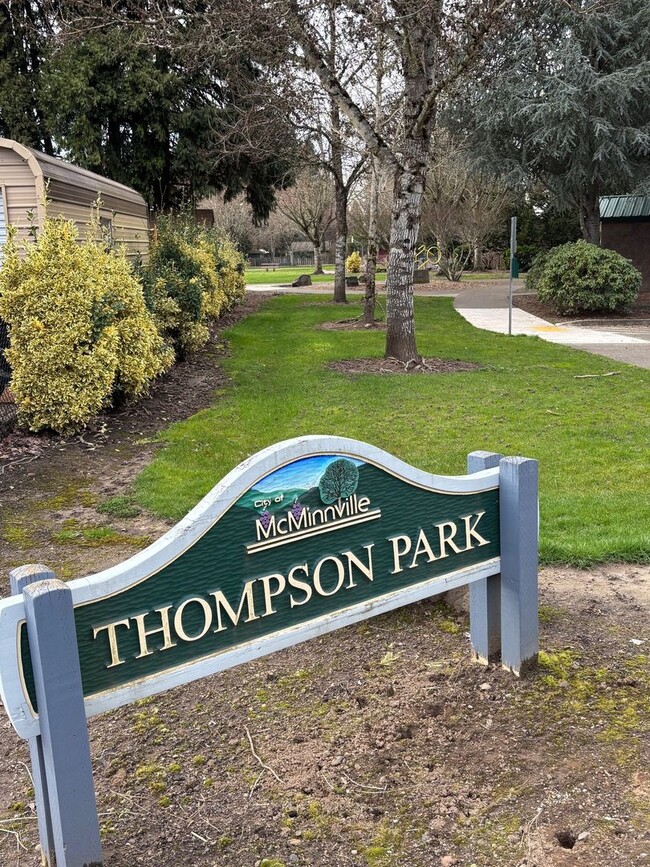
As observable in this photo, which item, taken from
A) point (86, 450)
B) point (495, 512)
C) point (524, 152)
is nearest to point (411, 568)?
point (495, 512)

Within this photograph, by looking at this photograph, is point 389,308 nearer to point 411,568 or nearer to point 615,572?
point 615,572

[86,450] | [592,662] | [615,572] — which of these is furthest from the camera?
[86,450]

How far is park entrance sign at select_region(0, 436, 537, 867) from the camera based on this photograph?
203 centimetres

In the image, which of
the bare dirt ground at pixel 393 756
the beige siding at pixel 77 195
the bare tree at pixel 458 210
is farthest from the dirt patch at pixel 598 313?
the bare dirt ground at pixel 393 756

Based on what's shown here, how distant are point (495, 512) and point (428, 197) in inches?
1404

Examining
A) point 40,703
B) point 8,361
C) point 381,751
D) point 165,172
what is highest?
point 165,172

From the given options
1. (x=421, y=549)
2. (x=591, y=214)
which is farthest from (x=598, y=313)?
(x=421, y=549)

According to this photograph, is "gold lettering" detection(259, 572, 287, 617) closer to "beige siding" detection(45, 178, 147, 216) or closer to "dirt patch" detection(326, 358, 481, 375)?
"beige siding" detection(45, 178, 147, 216)

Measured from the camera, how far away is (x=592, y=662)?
11.3 ft

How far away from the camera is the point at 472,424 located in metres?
8.30

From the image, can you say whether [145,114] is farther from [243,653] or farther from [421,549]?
[243,653]

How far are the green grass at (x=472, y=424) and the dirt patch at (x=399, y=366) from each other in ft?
1.08

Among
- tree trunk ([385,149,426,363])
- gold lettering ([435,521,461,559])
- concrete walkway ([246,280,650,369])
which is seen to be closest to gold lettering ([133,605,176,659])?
gold lettering ([435,521,461,559])

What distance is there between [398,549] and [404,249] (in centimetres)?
938
